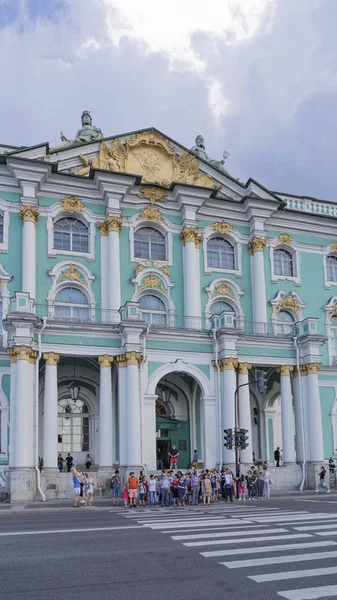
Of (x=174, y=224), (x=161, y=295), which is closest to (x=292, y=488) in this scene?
(x=161, y=295)

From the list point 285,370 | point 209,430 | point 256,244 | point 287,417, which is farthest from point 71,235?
point 287,417

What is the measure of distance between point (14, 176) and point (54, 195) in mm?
2374

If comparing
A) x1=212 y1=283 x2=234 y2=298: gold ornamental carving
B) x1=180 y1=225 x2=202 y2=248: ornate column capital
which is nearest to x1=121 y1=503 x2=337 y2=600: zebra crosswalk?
x1=212 y1=283 x2=234 y2=298: gold ornamental carving

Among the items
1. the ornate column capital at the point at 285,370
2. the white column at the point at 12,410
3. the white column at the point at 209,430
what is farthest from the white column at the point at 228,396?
the white column at the point at 12,410

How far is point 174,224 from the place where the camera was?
1507 inches

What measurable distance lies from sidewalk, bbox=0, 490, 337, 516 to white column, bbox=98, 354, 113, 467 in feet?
6.17

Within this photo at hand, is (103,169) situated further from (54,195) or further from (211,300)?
(211,300)

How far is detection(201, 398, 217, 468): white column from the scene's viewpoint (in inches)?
1247

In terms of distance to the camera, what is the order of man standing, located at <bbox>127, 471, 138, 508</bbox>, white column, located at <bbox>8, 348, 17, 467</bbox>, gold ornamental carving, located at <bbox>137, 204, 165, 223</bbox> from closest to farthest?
1. man standing, located at <bbox>127, 471, 138, 508</bbox>
2. white column, located at <bbox>8, 348, 17, 467</bbox>
3. gold ornamental carving, located at <bbox>137, 204, 165, 223</bbox>

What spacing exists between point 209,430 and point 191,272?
9.39 metres

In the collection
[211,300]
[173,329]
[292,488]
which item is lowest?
[292,488]

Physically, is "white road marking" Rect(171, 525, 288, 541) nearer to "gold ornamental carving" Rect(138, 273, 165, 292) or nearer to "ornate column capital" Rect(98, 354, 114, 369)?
"ornate column capital" Rect(98, 354, 114, 369)

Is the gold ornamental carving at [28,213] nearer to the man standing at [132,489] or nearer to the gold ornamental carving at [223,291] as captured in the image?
the gold ornamental carving at [223,291]

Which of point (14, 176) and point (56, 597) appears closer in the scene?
point (56, 597)
